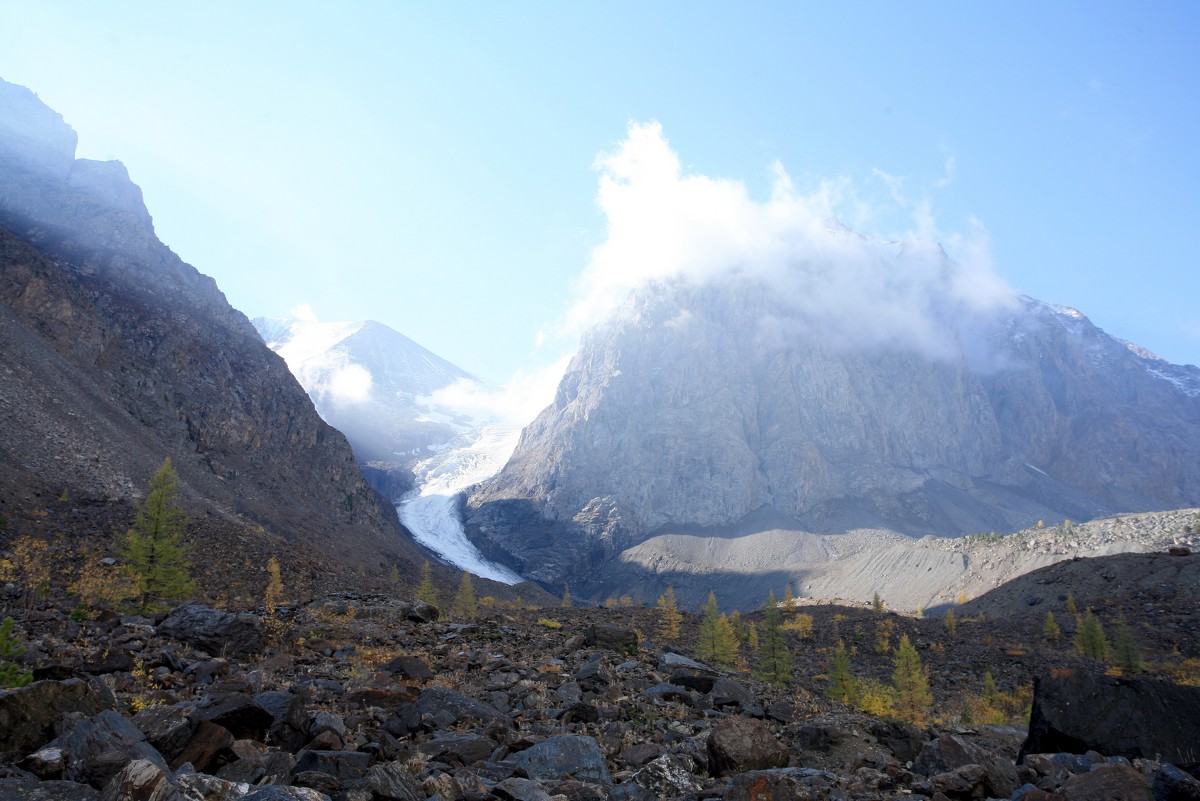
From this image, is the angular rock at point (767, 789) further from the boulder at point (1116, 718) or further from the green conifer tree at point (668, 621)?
the green conifer tree at point (668, 621)

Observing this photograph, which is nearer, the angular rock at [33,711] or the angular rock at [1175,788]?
the angular rock at [33,711]

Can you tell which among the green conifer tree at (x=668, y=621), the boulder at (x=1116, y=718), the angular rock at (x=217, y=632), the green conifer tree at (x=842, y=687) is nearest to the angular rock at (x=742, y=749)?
the boulder at (x=1116, y=718)

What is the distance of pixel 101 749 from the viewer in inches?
243

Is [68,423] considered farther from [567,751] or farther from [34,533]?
[567,751]

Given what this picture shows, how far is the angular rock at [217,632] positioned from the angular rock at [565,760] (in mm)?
9292

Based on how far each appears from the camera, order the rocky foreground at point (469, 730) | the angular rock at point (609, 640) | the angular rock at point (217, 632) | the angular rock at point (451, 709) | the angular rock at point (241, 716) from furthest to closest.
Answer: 1. the angular rock at point (609, 640)
2. the angular rock at point (217, 632)
3. the angular rock at point (451, 709)
4. the angular rock at point (241, 716)
5. the rocky foreground at point (469, 730)

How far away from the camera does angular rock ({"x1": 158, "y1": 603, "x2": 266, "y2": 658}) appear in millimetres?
14492

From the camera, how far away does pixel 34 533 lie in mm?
40719

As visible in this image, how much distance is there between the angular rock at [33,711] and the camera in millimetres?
6355

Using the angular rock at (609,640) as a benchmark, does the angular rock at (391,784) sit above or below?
above

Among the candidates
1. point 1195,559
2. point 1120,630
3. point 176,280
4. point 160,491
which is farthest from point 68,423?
point 1195,559

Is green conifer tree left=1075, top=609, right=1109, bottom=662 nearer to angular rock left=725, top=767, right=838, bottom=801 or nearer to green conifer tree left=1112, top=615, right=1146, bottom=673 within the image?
green conifer tree left=1112, top=615, right=1146, bottom=673

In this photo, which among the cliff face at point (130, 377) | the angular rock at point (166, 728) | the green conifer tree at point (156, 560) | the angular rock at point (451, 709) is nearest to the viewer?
the angular rock at point (166, 728)

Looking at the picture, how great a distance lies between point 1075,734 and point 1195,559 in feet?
283
